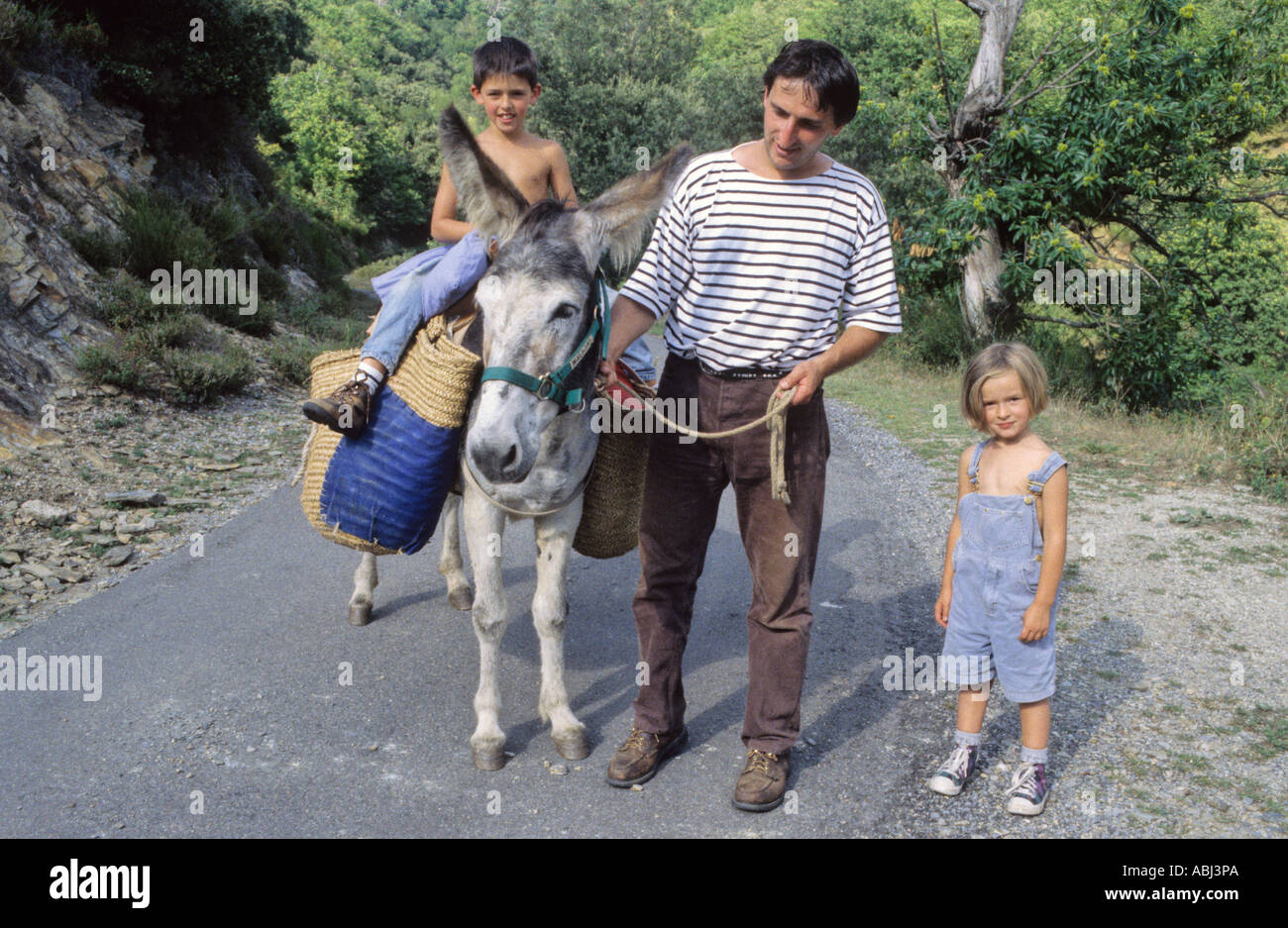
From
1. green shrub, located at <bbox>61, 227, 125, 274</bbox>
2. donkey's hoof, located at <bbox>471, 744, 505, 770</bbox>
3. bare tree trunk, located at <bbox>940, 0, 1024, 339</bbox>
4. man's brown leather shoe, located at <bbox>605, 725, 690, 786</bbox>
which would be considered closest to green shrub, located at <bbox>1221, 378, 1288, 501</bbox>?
bare tree trunk, located at <bbox>940, 0, 1024, 339</bbox>

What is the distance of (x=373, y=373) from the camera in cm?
392

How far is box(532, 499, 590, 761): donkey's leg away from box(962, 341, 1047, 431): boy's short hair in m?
1.63

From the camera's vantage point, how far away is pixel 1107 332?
13680 mm

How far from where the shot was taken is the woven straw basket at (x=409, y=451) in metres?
3.70

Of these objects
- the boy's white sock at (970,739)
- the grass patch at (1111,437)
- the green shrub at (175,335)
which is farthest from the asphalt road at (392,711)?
the green shrub at (175,335)

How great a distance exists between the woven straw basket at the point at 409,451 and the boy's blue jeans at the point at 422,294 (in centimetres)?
10

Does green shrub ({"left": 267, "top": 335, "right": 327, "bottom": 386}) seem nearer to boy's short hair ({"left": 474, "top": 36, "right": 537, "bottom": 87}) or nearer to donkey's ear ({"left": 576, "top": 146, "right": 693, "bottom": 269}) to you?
boy's short hair ({"left": 474, "top": 36, "right": 537, "bottom": 87})

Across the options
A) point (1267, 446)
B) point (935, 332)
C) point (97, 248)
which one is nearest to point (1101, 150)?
point (935, 332)

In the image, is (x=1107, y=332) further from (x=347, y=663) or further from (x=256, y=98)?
(x=256, y=98)

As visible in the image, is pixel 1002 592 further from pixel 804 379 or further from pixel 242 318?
pixel 242 318

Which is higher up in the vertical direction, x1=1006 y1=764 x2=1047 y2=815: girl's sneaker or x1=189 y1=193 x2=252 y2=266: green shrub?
x1=189 y1=193 x2=252 y2=266: green shrub

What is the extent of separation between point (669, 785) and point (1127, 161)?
1287 cm

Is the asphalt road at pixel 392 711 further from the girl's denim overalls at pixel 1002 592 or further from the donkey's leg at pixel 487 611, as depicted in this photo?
the girl's denim overalls at pixel 1002 592

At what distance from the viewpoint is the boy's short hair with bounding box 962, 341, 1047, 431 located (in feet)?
11.1
